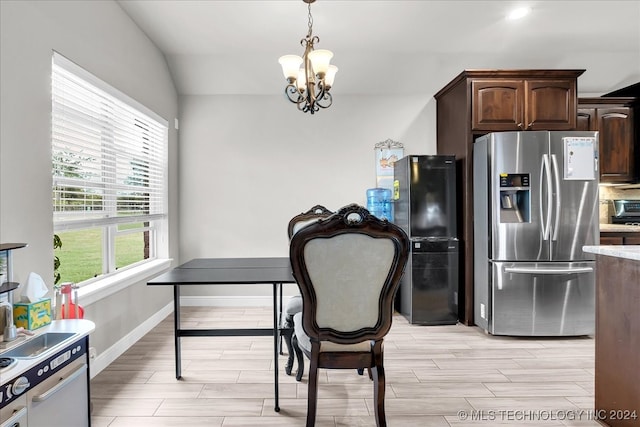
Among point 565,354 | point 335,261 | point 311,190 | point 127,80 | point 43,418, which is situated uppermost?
point 127,80

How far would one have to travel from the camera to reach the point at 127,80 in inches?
127

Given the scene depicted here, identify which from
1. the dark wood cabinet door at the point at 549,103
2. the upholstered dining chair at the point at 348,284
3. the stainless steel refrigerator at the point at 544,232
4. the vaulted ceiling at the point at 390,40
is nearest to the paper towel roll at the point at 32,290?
the upholstered dining chair at the point at 348,284

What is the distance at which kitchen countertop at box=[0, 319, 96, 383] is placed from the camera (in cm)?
138

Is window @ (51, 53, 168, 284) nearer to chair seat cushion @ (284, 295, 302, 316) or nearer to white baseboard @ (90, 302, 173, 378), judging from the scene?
white baseboard @ (90, 302, 173, 378)

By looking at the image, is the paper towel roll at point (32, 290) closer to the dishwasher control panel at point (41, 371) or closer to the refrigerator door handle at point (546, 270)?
the dishwasher control panel at point (41, 371)

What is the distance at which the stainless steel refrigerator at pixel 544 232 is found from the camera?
3.40m

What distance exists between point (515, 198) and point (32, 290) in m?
3.73

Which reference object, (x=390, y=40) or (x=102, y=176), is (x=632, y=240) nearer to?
(x=390, y=40)

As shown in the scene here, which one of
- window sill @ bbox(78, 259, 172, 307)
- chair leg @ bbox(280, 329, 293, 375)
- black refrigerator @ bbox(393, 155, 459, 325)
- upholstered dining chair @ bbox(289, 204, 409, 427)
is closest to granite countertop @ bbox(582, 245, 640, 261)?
upholstered dining chair @ bbox(289, 204, 409, 427)

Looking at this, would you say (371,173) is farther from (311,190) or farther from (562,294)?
(562,294)

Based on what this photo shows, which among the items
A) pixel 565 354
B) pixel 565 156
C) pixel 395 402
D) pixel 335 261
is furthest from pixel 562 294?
pixel 335 261

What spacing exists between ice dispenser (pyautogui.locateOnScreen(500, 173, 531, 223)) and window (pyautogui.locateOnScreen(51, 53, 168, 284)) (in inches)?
136

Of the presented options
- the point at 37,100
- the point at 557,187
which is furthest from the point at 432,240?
the point at 37,100

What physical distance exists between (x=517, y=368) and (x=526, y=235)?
3.98 ft
